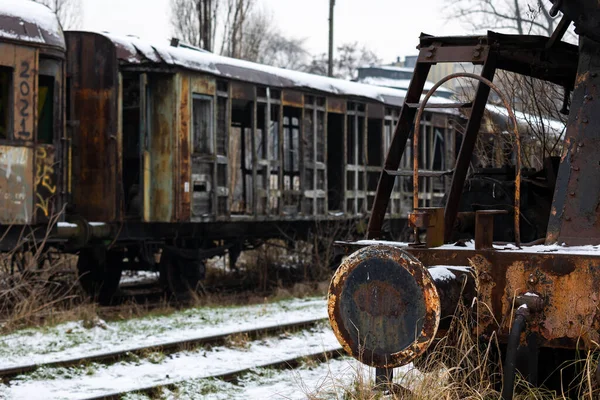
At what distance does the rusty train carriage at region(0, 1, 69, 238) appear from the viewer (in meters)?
10.5

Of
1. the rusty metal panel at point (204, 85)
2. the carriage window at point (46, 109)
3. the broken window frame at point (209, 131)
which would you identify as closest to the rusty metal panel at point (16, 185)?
the carriage window at point (46, 109)

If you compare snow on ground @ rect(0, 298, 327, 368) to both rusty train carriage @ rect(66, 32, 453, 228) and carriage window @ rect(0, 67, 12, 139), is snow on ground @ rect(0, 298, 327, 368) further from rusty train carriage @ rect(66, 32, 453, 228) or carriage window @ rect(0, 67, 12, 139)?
carriage window @ rect(0, 67, 12, 139)

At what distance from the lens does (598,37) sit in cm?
449

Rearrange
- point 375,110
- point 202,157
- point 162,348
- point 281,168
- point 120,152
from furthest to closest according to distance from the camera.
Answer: point 375,110 < point 281,168 < point 202,157 < point 120,152 < point 162,348

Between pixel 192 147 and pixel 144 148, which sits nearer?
pixel 144 148

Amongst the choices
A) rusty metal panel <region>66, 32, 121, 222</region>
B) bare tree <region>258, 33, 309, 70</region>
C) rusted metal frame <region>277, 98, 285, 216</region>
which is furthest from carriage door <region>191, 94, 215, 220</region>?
bare tree <region>258, 33, 309, 70</region>

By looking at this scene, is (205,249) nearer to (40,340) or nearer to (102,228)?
(102,228)

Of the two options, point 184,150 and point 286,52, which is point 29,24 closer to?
point 184,150

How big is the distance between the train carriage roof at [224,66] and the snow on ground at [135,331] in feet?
11.5

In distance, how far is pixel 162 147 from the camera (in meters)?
12.7

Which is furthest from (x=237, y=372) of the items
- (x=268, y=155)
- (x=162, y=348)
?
(x=268, y=155)

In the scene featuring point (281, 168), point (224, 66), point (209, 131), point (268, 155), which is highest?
point (224, 66)

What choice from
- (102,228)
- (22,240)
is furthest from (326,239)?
(22,240)

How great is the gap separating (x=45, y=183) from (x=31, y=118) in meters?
0.81
